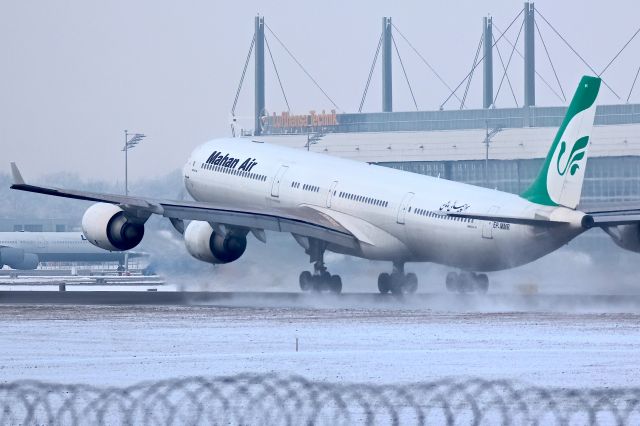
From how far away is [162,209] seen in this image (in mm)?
52125

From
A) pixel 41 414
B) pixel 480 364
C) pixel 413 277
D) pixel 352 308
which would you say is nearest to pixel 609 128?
pixel 413 277

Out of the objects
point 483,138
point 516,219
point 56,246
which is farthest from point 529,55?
point 516,219

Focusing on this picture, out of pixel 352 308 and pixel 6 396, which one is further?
pixel 352 308

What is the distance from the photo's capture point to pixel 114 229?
5300 centimetres

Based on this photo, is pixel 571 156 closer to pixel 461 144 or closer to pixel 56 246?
pixel 461 144

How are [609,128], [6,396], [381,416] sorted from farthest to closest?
1. [609,128]
2. [6,396]
3. [381,416]

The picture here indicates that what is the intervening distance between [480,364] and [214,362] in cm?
516

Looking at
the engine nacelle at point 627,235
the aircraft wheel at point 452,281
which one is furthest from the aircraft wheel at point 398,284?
the engine nacelle at point 627,235

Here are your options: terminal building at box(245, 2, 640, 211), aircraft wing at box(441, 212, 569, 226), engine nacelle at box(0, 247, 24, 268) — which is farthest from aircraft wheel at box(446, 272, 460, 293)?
engine nacelle at box(0, 247, 24, 268)

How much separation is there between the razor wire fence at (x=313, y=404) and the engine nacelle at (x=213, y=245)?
99.7ft

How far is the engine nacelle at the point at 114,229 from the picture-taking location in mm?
53000

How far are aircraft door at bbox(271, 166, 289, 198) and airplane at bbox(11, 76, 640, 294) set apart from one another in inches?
1.6

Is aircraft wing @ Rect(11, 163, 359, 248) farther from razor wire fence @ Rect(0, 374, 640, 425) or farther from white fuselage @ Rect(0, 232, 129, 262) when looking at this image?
white fuselage @ Rect(0, 232, 129, 262)

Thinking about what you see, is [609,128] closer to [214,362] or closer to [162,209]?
[162,209]
